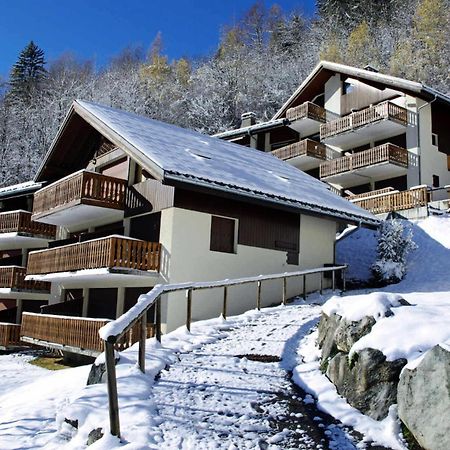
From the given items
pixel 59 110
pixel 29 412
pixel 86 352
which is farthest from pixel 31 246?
pixel 59 110

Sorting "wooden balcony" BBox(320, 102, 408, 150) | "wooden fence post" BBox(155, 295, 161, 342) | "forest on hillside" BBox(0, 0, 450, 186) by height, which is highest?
"forest on hillside" BBox(0, 0, 450, 186)

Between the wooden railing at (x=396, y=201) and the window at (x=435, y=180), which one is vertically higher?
the window at (x=435, y=180)

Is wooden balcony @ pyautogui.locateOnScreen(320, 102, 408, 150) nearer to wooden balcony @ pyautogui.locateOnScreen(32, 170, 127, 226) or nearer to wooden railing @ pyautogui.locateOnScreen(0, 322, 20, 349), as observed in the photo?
wooden balcony @ pyautogui.locateOnScreen(32, 170, 127, 226)

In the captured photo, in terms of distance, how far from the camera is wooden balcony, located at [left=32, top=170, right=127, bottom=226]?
1689cm

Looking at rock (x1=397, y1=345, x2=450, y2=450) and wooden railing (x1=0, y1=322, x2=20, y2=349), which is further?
wooden railing (x1=0, y1=322, x2=20, y2=349)

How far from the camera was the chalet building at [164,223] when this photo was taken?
1495cm

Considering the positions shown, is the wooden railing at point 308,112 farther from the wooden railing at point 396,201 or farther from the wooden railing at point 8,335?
the wooden railing at point 8,335

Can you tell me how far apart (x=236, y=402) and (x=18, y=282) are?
776 inches

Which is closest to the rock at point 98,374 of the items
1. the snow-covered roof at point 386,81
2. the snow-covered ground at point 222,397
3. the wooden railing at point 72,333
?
the snow-covered ground at point 222,397

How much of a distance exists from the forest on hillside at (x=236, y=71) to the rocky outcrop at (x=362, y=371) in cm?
4533

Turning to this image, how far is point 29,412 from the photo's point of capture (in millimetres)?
8117

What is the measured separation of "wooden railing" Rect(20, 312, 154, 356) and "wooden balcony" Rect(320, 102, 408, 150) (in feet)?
70.5

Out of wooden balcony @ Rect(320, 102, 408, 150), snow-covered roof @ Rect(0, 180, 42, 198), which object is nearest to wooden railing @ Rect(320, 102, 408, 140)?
wooden balcony @ Rect(320, 102, 408, 150)

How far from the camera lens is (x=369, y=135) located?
32344 mm
